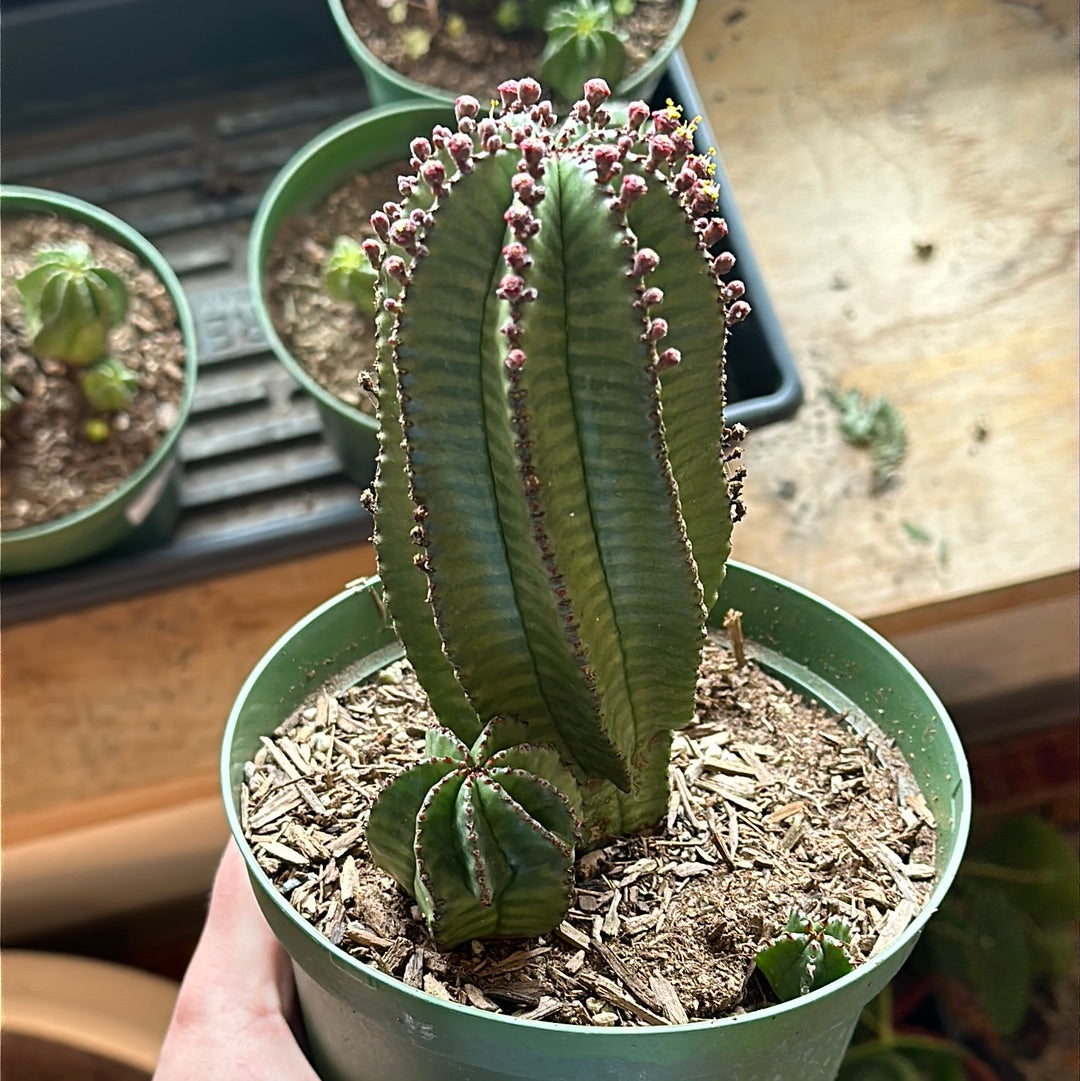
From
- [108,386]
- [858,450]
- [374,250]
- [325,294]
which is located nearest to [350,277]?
[325,294]

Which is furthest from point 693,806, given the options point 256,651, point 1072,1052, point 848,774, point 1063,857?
point 1072,1052

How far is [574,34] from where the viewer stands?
1226 millimetres

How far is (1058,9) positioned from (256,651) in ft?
3.64

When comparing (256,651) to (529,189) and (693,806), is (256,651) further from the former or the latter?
(529,189)

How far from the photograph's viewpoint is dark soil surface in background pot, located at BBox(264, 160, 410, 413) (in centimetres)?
121

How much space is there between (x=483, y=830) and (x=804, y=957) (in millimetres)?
178

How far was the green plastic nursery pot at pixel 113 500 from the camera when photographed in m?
1.09

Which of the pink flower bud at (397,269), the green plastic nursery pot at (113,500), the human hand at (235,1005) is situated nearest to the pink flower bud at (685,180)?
the pink flower bud at (397,269)

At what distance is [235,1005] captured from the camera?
83 cm

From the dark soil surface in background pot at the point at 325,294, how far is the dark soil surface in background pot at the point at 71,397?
4.2 inches

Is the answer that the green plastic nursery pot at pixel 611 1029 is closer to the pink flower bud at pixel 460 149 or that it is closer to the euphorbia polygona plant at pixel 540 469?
the euphorbia polygona plant at pixel 540 469

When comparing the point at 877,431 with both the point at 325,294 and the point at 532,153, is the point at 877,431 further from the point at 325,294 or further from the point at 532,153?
the point at 532,153

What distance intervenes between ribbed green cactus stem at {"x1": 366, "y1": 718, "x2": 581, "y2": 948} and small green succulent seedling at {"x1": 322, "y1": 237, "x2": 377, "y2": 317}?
24.5 inches

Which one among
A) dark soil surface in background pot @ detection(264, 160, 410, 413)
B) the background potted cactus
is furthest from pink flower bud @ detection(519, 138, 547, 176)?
dark soil surface in background pot @ detection(264, 160, 410, 413)
